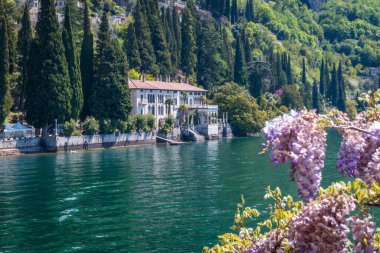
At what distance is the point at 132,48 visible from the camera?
98688mm

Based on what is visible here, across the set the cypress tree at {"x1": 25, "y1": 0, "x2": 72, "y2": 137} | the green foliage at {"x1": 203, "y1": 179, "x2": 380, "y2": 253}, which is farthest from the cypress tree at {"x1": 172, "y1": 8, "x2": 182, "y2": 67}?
the green foliage at {"x1": 203, "y1": 179, "x2": 380, "y2": 253}

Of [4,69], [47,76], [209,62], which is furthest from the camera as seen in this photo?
[209,62]

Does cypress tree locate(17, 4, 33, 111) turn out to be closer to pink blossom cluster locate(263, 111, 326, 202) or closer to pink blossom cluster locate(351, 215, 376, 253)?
pink blossom cluster locate(263, 111, 326, 202)

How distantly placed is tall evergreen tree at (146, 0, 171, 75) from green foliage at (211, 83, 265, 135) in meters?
10.4

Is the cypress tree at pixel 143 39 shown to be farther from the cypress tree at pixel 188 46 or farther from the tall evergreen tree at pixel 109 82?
the tall evergreen tree at pixel 109 82

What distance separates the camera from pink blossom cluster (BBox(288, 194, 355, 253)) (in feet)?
20.5

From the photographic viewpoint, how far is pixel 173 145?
3356 inches

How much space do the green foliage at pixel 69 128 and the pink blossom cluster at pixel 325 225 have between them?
66249mm

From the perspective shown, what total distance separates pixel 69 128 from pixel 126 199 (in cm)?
3697

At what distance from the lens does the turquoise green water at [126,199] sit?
84.5 feet

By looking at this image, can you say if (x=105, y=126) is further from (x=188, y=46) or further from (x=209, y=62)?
(x=209, y=62)

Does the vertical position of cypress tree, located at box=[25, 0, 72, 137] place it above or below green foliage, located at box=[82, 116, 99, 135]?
above

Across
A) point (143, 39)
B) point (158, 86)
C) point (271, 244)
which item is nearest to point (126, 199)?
point (271, 244)

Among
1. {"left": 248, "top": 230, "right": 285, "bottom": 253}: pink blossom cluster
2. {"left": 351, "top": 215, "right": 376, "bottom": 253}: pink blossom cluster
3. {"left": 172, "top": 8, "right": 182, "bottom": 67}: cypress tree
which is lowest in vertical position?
{"left": 248, "top": 230, "right": 285, "bottom": 253}: pink blossom cluster
